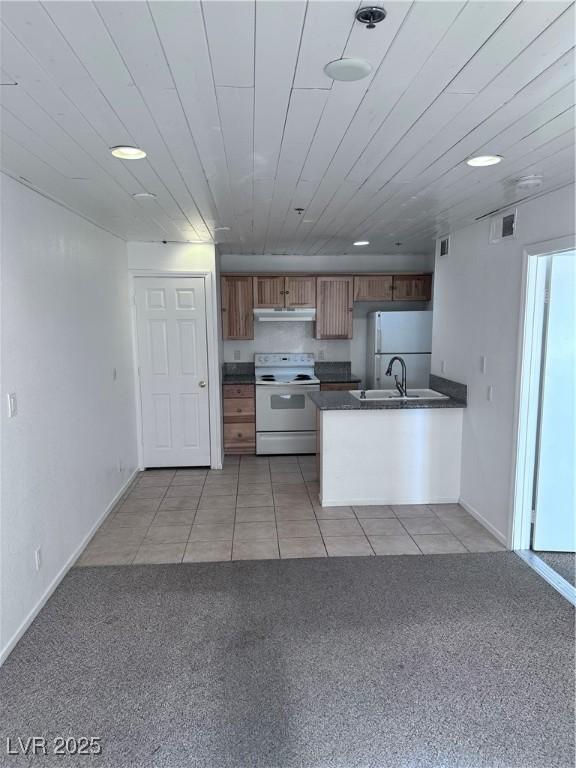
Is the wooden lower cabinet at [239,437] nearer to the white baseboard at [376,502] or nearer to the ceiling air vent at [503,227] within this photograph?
the white baseboard at [376,502]

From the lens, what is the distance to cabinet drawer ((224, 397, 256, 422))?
5.34 m

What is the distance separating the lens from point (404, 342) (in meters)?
5.54

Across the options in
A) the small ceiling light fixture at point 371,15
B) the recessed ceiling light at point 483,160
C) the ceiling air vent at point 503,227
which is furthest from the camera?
the ceiling air vent at point 503,227

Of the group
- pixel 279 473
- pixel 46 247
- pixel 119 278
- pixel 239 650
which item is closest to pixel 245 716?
pixel 239 650

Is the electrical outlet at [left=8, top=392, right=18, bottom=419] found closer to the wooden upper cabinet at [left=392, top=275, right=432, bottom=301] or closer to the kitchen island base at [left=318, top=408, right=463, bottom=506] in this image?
the kitchen island base at [left=318, top=408, right=463, bottom=506]

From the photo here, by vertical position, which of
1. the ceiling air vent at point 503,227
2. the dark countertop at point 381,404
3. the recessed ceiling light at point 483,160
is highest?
the recessed ceiling light at point 483,160

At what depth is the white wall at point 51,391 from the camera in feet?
7.48

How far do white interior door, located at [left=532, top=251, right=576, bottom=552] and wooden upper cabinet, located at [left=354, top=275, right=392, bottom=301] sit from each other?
9.35ft

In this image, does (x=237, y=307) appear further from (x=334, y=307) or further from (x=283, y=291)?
(x=334, y=307)

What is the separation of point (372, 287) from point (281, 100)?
13.9ft

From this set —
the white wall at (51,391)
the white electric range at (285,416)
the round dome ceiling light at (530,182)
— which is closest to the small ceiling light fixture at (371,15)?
the round dome ceiling light at (530,182)

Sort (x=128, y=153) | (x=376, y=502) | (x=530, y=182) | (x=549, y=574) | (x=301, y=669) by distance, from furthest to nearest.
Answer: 1. (x=376, y=502)
2. (x=549, y=574)
3. (x=530, y=182)
4. (x=301, y=669)
5. (x=128, y=153)

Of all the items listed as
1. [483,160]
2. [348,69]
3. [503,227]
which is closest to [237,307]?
[503,227]

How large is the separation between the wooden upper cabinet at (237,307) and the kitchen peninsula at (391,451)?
1.92 m
